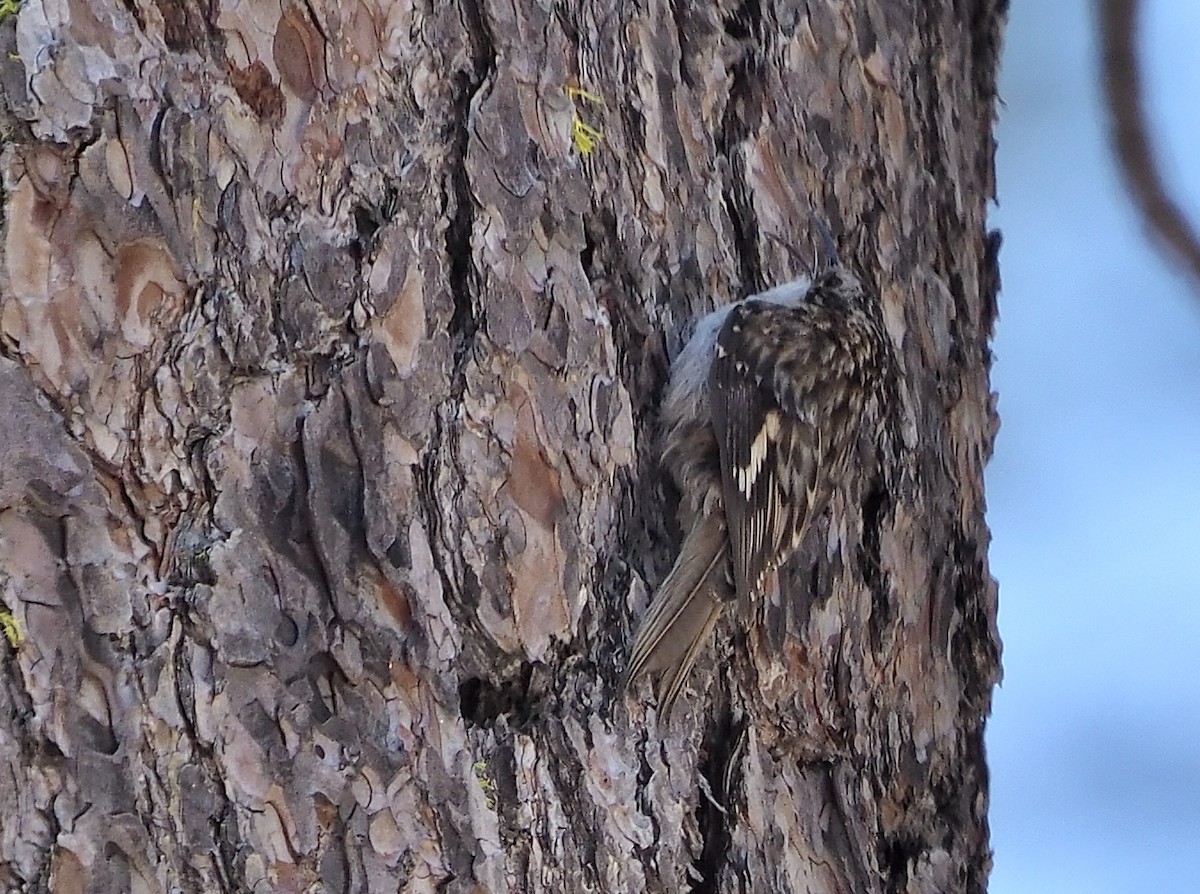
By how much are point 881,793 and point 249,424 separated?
928mm

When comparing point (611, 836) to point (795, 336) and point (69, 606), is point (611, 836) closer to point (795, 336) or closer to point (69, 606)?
point (69, 606)

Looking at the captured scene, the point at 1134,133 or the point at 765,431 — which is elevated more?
the point at 1134,133

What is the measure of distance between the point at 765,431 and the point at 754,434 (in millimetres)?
22

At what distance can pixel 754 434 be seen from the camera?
5.22 ft

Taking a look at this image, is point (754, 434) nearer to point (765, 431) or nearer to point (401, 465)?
point (765, 431)

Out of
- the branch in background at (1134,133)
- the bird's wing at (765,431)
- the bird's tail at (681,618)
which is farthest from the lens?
the branch in background at (1134,133)

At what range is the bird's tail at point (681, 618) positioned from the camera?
3.94 feet

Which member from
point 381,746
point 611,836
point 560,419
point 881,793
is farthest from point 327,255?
point 881,793

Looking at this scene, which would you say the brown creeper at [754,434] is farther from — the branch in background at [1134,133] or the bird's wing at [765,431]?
the branch in background at [1134,133]

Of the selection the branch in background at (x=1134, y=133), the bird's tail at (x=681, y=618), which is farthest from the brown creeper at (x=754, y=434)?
the branch in background at (x=1134, y=133)

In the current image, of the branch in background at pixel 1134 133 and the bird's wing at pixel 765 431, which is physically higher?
the branch in background at pixel 1134 133

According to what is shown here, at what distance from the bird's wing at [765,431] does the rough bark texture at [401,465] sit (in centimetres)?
5

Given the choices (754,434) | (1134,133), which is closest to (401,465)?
(754,434)

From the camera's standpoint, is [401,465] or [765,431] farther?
[765,431]
